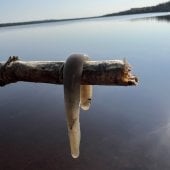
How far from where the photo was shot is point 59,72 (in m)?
4.07

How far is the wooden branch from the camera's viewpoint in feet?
12.2

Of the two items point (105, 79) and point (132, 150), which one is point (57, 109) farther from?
point (105, 79)

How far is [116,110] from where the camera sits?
21000mm

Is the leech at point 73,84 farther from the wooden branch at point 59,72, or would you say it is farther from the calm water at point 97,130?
the calm water at point 97,130

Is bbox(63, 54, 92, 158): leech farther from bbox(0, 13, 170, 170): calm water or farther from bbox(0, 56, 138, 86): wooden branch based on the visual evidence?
bbox(0, 13, 170, 170): calm water

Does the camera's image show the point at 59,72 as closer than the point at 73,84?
No

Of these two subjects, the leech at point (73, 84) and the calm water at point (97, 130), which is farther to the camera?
the calm water at point (97, 130)

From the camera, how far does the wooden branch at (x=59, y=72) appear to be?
3.72m

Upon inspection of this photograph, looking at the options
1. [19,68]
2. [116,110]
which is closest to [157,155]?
[116,110]

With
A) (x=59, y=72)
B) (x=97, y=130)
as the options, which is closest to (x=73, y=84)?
(x=59, y=72)

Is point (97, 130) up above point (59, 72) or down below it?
below

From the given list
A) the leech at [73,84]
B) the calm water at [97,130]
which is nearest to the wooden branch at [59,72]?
the leech at [73,84]

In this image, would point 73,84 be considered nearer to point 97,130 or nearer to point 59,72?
point 59,72

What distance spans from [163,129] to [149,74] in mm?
14264
